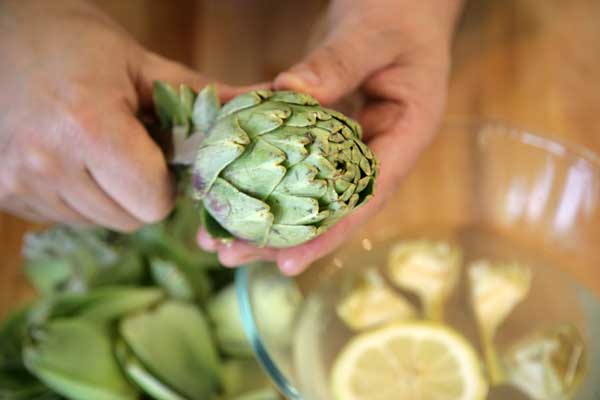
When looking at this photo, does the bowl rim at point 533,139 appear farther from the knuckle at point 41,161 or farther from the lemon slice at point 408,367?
the knuckle at point 41,161

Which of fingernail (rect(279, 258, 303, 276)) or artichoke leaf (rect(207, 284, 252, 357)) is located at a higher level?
fingernail (rect(279, 258, 303, 276))

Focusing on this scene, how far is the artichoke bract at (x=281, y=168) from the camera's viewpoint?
18.1 inches

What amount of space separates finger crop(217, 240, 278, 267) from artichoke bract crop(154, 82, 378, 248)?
0.05 m

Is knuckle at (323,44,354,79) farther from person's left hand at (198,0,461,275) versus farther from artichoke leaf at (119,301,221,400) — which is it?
artichoke leaf at (119,301,221,400)

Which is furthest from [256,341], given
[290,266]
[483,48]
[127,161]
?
[483,48]

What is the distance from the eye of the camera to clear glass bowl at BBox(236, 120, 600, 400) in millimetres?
760

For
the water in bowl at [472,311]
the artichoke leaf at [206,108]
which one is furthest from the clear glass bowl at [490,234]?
the artichoke leaf at [206,108]

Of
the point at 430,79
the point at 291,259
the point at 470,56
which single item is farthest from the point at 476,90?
the point at 291,259

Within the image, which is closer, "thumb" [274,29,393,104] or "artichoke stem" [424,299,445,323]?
"thumb" [274,29,393,104]

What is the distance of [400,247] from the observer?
0.87 m

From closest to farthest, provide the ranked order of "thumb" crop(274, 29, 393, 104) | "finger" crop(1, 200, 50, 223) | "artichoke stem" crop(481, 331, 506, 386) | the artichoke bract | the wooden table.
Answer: the artichoke bract
"thumb" crop(274, 29, 393, 104)
"finger" crop(1, 200, 50, 223)
"artichoke stem" crop(481, 331, 506, 386)
the wooden table

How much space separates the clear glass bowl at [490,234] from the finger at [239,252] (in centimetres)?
10

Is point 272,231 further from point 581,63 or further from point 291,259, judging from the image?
point 581,63

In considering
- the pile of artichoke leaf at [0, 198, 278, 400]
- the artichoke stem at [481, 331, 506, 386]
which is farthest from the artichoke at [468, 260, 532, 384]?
the pile of artichoke leaf at [0, 198, 278, 400]
